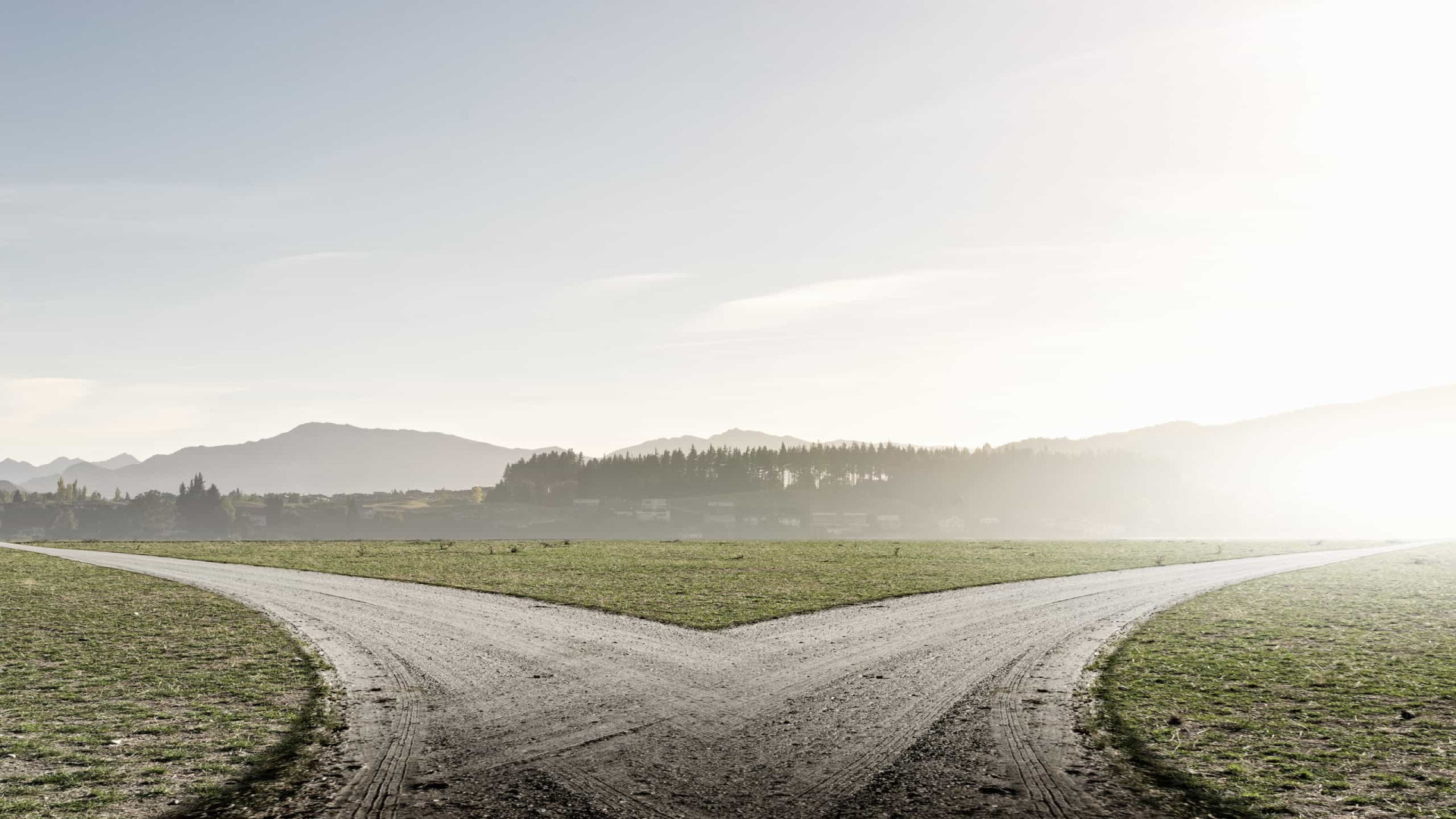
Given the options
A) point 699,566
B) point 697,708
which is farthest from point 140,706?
point 699,566

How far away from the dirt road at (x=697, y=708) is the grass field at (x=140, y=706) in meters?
1.18

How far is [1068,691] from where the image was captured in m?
14.3

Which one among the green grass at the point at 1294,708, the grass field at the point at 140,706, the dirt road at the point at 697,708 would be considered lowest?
the grass field at the point at 140,706

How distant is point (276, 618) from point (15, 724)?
11.4 meters

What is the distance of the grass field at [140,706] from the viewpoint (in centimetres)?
923

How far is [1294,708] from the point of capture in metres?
13.1

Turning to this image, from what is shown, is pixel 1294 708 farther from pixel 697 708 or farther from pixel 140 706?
pixel 140 706

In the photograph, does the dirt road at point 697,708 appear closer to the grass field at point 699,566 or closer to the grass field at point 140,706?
the grass field at point 140,706

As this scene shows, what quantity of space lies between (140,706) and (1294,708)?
717 inches

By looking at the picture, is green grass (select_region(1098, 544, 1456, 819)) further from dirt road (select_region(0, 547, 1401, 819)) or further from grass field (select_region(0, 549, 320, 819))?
grass field (select_region(0, 549, 320, 819))

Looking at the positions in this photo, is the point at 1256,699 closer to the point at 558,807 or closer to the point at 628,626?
the point at 558,807

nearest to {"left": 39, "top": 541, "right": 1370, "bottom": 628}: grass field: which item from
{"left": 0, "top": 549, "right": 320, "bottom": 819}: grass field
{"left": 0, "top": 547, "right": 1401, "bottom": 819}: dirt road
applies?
{"left": 0, "top": 547, "right": 1401, "bottom": 819}: dirt road

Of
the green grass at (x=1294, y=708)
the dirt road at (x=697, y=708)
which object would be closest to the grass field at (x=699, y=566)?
the dirt road at (x=697, y=708)

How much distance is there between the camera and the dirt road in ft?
29.7
